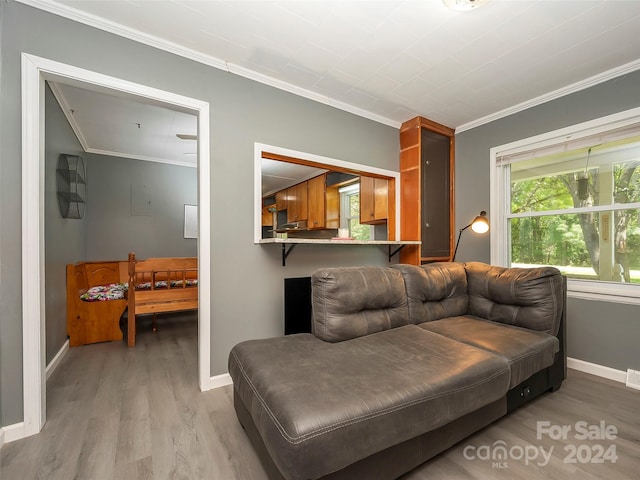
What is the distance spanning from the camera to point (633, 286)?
2270mm

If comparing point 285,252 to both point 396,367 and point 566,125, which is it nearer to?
point 396,367

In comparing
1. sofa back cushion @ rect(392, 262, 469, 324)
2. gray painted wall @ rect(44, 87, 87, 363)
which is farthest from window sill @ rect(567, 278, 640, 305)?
gray painted wall @ rect(44, 87, 87, 363)

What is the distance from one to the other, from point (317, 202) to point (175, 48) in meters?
2.77

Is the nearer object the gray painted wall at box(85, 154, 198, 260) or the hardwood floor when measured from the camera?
the hardwood floor

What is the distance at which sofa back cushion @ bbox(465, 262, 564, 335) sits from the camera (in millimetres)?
2021

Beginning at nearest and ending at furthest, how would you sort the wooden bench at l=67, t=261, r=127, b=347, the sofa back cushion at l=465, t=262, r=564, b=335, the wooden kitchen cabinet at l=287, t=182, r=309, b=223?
the sofa back cushion at l=465, t=262, r=564, b=335 → the wooden bench at l=67, t=261, r=127, b=347 → the wooden kitchen cabinet at l=287, t=182, r=309, b=223

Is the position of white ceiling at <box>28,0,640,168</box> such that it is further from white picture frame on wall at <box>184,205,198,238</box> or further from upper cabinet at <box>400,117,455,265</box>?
white picture frame on wall at <box>184,205,198,238</box>

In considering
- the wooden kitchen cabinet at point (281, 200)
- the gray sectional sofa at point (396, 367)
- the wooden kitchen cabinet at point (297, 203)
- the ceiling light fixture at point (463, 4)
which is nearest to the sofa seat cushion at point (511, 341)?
the gray sectional sofa at point (396, 367)

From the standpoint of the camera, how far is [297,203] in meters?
4.89

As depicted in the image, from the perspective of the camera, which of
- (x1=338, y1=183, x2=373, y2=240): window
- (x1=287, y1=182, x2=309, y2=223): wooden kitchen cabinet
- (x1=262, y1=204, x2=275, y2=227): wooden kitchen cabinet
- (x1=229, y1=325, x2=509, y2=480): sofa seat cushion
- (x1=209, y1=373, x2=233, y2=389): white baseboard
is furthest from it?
(x1=262, y1=204, x2=275, y2=227): wooden kitchen cabinet

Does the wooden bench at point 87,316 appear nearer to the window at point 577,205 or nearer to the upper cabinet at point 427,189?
the upper cabinet at point 427,189

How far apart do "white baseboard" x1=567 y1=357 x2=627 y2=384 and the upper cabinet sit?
1.50 metres

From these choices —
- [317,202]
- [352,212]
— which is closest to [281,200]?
[317,202]

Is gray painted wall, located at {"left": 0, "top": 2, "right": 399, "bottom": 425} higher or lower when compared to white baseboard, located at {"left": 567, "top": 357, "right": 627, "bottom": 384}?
higher
